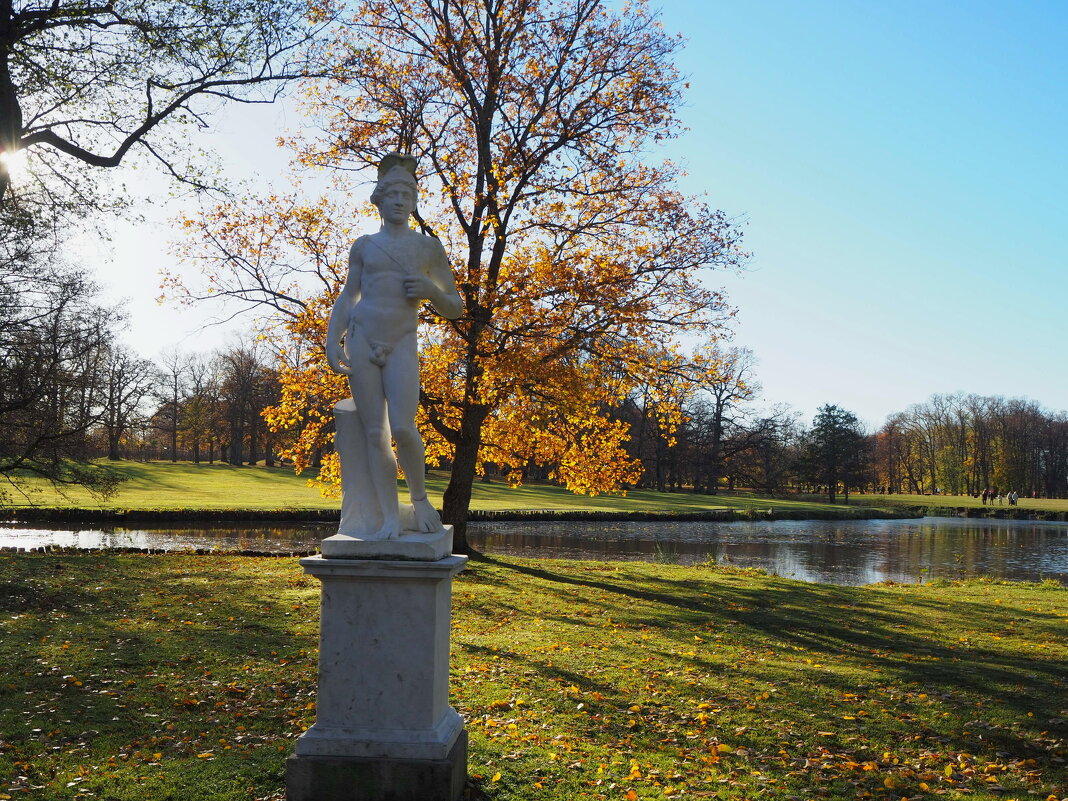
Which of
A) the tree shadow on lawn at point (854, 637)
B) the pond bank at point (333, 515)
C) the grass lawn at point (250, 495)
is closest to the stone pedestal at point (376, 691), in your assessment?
the tree shadow on lawn at point (854, 637)

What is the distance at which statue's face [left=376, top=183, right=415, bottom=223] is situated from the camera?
5.54 metres

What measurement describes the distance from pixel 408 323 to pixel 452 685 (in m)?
3.81

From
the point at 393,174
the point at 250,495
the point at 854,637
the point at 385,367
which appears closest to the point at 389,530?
the point at 385,367

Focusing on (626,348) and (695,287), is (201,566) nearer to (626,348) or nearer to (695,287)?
(626,348)

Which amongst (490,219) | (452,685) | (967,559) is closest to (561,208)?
(490,219)

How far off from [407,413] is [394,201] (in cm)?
144

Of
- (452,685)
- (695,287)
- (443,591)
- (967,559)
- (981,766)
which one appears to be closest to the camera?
(443,591)

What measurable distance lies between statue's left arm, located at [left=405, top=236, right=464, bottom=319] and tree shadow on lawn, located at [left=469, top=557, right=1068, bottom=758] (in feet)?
14.3

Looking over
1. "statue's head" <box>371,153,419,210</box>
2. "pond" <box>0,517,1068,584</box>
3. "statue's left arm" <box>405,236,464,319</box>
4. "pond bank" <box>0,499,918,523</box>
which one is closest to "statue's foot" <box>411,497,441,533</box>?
"statue's left arm" <box>405,236,464,319</box>

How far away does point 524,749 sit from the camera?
5957 mm

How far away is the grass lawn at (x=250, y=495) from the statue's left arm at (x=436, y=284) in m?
22.9

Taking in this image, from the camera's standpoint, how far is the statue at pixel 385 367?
17.7 feet

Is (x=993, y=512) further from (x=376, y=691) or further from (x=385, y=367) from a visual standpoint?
(x=376, y=691)

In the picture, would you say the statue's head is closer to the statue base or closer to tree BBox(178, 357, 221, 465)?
the statue base
